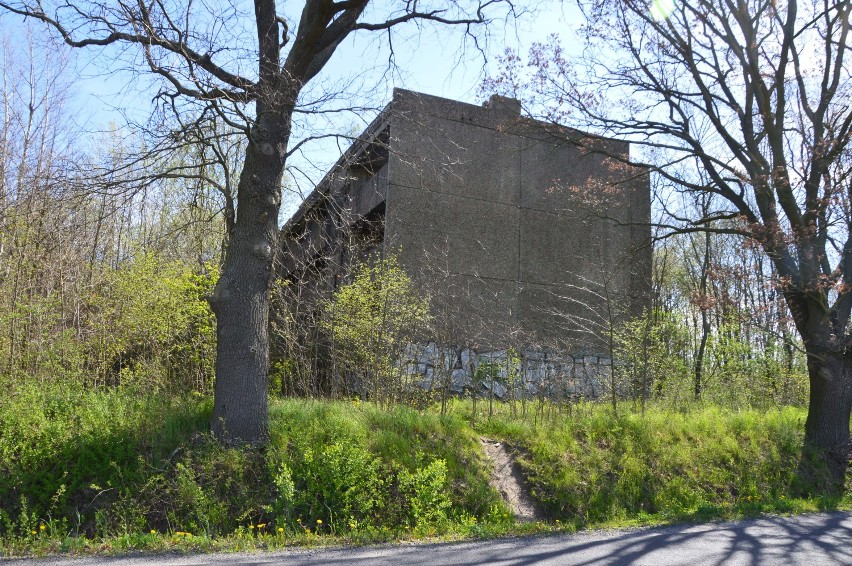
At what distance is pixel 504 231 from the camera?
17.5 meters

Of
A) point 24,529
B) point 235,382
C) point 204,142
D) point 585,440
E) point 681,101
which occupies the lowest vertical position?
point 24,529

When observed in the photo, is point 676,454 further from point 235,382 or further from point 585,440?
point 235,382

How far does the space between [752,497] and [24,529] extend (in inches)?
368

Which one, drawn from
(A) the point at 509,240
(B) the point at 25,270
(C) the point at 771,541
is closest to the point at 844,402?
(C) the point at 771,541

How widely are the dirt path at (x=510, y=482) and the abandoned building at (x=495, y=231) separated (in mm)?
4537

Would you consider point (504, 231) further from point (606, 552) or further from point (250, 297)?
point (606, 552)

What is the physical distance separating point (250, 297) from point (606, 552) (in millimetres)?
5073

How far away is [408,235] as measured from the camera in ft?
52.9

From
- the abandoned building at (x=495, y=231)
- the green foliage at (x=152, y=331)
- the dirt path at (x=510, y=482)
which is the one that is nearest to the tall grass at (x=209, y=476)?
the dirt path at (x=510, y=482)

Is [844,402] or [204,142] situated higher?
[204,142]

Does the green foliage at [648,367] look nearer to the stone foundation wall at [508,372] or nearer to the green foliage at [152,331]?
the stone foundation wall at [508,372]

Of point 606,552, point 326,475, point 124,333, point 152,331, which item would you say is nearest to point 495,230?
point 152,331

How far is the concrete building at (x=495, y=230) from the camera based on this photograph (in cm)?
1598

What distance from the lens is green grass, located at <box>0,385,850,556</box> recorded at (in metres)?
7.55
